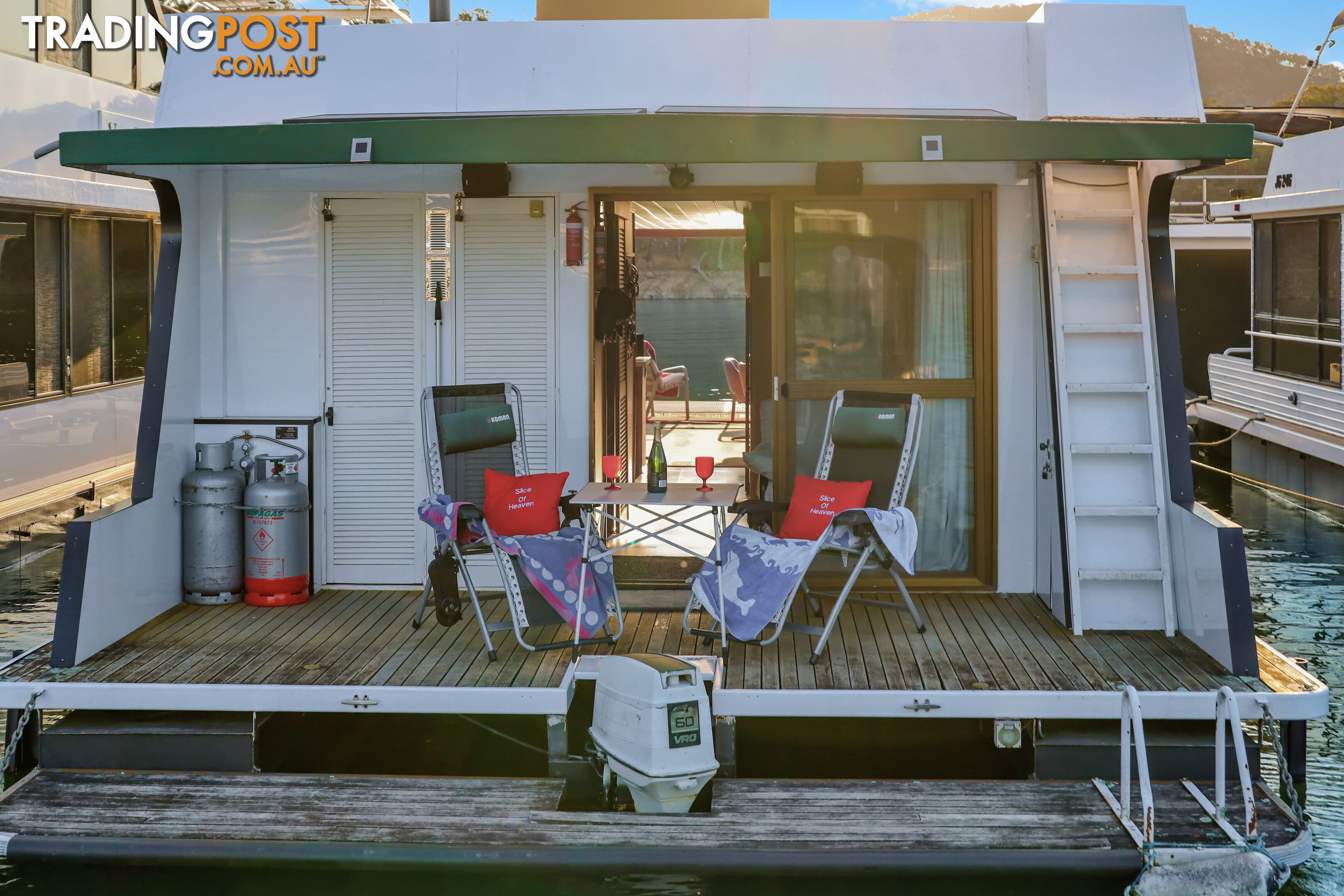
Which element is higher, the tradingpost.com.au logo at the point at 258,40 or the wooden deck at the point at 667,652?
the tradingpost.com.au logo at the point at 258,40

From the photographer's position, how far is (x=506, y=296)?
5.51m

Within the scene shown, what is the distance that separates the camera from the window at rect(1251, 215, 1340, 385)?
890cm

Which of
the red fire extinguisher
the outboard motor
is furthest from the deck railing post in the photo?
the red fire extinguisher

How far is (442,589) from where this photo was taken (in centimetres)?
483

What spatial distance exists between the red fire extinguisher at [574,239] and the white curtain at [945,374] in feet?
4.99

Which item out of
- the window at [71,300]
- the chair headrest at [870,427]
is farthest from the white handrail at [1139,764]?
the window at [71,300]

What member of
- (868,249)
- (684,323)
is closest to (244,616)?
(868,249)

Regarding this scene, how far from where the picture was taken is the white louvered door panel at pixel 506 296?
5.49 meters

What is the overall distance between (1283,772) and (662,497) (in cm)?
226

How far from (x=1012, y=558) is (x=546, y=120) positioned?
110 inches

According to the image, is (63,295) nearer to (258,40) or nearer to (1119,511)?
(258,40)

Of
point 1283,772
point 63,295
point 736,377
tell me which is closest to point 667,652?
point 1283,772

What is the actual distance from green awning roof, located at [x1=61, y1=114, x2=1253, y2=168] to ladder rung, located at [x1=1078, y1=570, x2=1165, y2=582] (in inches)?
61.9

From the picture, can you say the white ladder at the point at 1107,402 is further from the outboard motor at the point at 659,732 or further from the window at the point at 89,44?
the window at the point at 89,44
